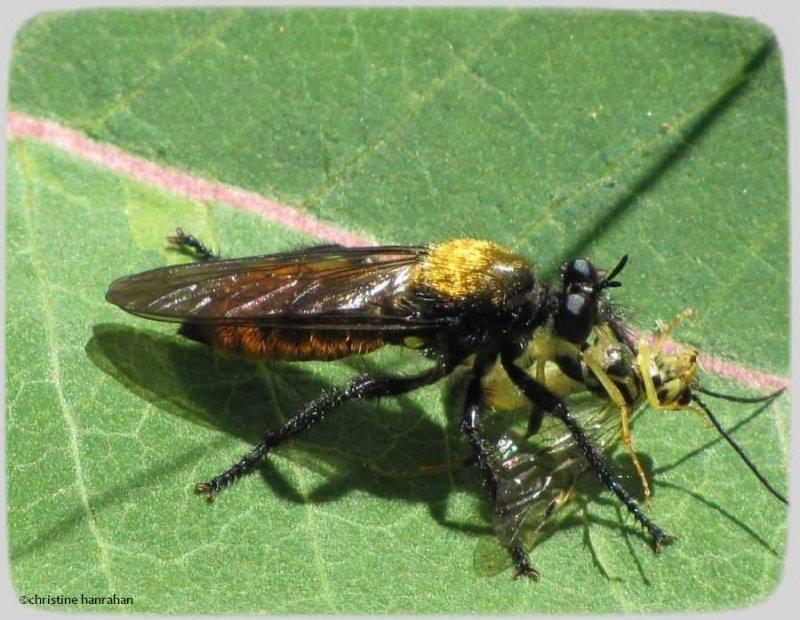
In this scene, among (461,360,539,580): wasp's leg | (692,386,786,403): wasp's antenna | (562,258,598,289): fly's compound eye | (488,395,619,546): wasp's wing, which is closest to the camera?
(461,360,539,580): wasp's leg

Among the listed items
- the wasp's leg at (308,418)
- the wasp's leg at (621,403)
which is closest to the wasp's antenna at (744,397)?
the wasp's leg at (621,403)

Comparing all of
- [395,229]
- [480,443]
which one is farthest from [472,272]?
[480,443]

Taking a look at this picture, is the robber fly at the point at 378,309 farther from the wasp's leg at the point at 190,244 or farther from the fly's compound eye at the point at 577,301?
the wasp's leg at the point at 190,244

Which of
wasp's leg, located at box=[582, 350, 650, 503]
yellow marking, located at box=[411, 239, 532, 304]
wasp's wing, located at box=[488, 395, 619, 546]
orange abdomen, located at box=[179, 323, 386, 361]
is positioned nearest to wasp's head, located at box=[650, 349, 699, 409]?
wasp's leg, located at box=[582, 350, 650, 503]

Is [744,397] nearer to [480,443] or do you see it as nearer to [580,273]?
[580,273]

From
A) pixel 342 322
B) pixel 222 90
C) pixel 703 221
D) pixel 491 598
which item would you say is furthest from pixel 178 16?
pixel 491 598

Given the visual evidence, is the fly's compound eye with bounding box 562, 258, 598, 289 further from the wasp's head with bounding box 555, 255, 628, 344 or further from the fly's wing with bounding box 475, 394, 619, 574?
the fly's wing with bounding box 475, 394, 619, 574
